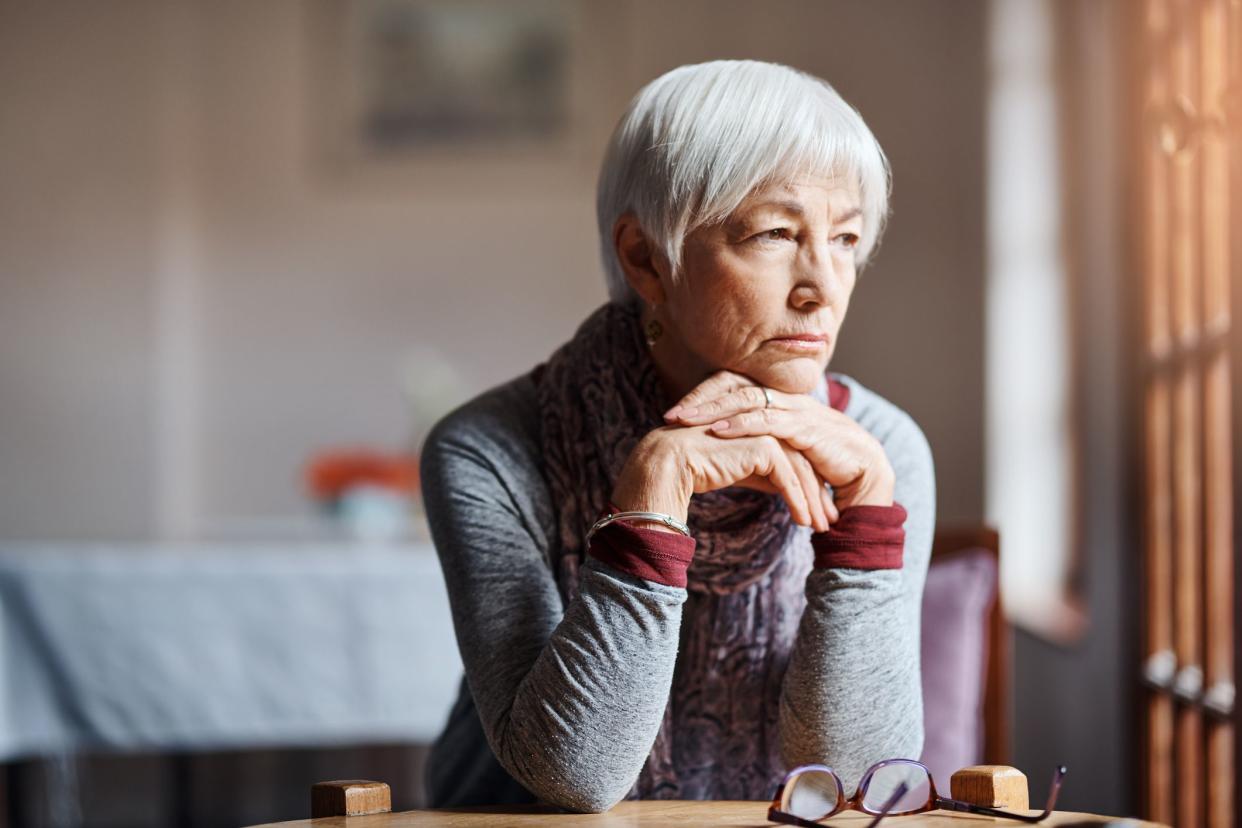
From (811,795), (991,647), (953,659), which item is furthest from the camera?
(991,647)

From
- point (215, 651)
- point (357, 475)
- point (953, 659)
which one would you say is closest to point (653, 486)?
point (953, 659)

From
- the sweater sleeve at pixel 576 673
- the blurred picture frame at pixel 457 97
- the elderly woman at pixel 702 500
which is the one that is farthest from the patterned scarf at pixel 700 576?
the blurred picture frame at pixel 457 97

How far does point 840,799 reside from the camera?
0.82 m

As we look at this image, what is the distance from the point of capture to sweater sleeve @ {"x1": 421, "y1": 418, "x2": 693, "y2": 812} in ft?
2.83

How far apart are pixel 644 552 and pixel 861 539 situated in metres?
0.18

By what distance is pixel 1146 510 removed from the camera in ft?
5.87

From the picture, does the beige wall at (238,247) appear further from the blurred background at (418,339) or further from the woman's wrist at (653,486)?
the woman's wrist at (653,486)

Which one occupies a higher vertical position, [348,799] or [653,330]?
[653,330]

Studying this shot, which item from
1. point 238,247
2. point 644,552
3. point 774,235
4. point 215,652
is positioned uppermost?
point 238,247

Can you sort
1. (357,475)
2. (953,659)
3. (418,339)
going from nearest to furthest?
(953,659)
(357,475)
(418,339)

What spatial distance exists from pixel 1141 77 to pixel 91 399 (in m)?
3.42

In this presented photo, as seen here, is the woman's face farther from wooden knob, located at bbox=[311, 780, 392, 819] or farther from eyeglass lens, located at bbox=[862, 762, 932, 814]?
wooden knob, located at bbox=[311, 780, 392, 819]

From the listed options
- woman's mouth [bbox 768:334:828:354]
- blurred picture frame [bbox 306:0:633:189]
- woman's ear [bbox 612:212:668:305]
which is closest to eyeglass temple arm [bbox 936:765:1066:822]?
woman's mouth [bbox 768:334:828:354]

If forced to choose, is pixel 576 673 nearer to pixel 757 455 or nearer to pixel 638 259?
pixel 757 455
